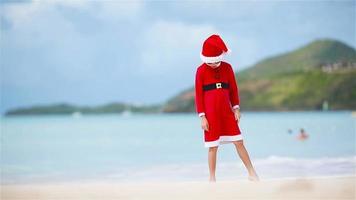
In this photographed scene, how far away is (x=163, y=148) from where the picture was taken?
7406 mm

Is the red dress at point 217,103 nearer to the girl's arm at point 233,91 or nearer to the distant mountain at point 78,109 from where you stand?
the girl's arm at point 233,91

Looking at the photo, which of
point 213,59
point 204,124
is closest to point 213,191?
point 204,124

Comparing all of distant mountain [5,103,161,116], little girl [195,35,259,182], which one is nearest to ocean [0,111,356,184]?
distant mountain [5,103,161,116]

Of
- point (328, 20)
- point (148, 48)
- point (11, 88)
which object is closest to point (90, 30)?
point (148, 48)

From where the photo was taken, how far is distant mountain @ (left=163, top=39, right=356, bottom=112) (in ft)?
31.2

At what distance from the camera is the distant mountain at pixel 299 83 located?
31.2ft

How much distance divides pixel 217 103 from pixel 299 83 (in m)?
6.74

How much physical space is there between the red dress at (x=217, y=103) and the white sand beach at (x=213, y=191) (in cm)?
28

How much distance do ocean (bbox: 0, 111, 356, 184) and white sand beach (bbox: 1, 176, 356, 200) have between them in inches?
46.8

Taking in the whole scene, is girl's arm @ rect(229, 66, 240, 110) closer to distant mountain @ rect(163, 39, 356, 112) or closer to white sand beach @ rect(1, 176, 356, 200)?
white sand beach @ rect(1, 176, 356, 200)

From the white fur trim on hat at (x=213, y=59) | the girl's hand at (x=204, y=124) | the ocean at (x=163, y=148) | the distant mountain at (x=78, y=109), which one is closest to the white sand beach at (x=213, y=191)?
the girl's hand at (x=204, y=124)

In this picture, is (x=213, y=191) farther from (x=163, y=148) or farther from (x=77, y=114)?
(x=77, y=114)

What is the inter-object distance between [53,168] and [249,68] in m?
4.35

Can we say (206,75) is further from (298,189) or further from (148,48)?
(148,48)
